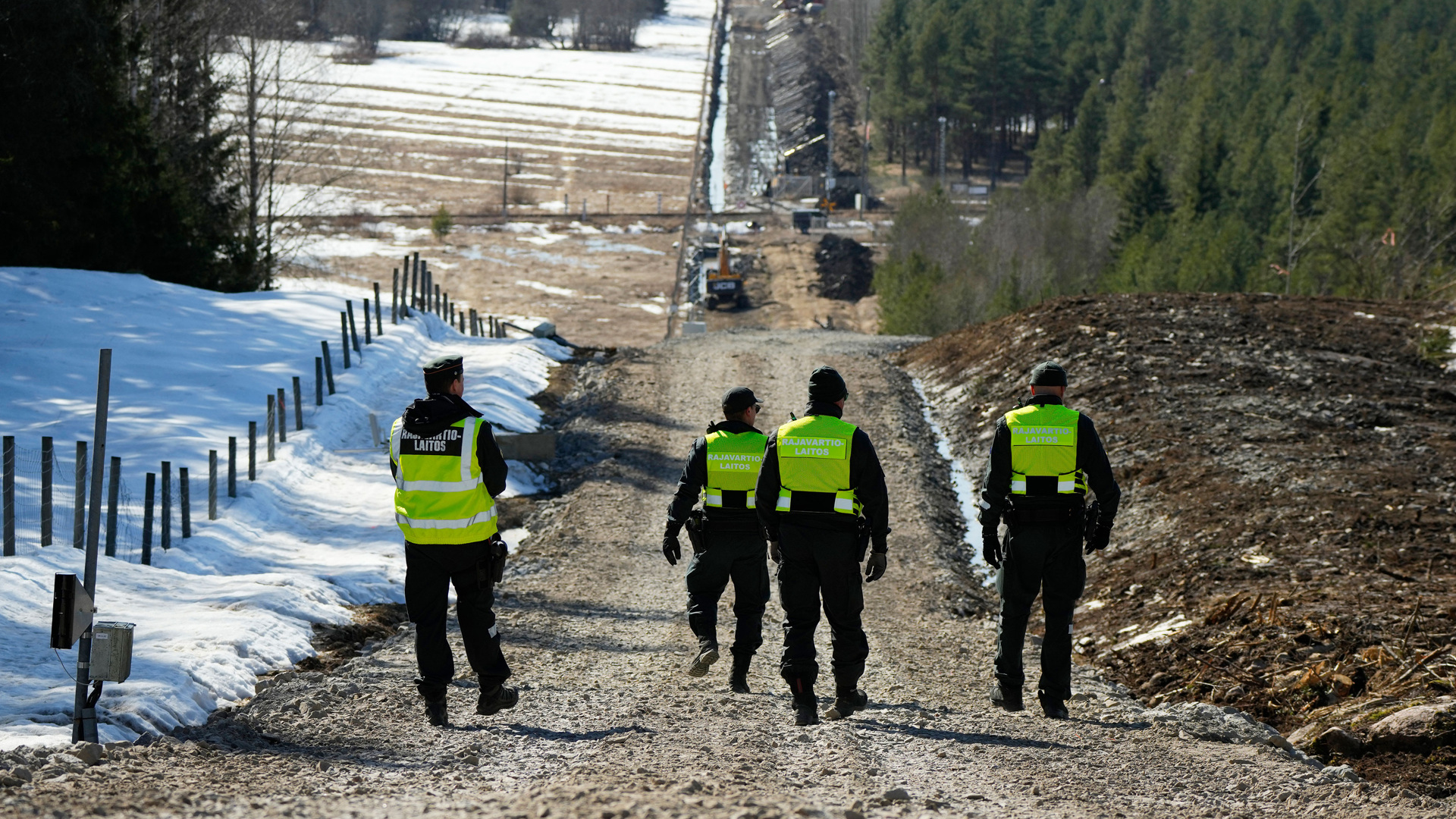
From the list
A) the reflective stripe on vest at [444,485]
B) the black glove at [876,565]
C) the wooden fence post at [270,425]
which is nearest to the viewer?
the reflective stripe on vest at [444,485]

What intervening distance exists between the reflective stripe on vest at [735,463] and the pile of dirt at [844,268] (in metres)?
53.1

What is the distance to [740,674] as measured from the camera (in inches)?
325

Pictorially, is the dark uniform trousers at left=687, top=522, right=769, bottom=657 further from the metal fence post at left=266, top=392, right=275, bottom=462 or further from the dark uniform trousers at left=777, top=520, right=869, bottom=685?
the metal fence post at left=266, top=392, right=275, bottom=462

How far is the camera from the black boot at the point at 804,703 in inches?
288

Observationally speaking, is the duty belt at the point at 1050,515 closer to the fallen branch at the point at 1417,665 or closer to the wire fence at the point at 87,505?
the fallen branch at the point at 1417,665

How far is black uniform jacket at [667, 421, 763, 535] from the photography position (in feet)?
27.3

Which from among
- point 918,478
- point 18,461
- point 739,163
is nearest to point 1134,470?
point 918,478

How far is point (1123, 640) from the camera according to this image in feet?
34.7

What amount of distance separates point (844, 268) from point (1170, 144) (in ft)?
89.2

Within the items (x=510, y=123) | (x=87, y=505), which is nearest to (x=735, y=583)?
(x=87, y=505)

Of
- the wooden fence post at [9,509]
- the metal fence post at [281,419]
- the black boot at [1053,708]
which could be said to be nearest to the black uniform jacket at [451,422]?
the black boot at [1053,708]

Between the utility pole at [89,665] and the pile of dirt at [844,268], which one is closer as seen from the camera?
the utility pole at [89,665]

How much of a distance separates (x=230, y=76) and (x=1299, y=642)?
33.0 metres

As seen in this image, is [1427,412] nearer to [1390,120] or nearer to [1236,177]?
[1236,177]
